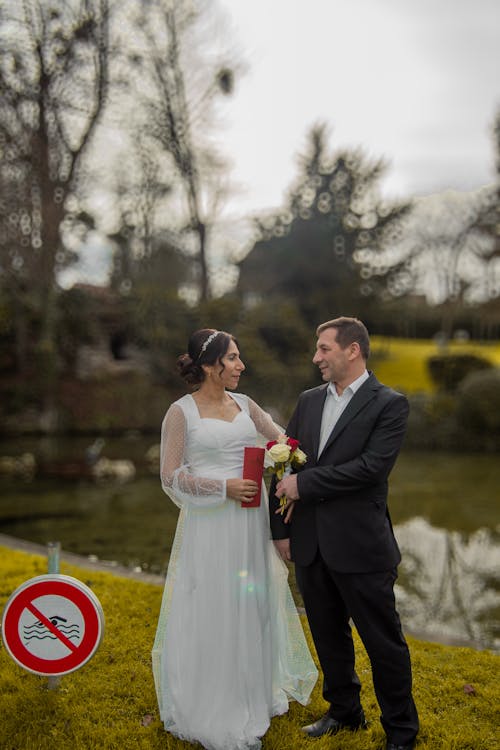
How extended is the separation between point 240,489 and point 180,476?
322mm

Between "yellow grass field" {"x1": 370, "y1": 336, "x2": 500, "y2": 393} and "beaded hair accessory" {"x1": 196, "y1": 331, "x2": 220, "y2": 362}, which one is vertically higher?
"beaded hair accessory" {"x1": 196, "y1": 331, "x2": 220, "y2": 362}

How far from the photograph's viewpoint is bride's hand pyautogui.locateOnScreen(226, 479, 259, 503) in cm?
340

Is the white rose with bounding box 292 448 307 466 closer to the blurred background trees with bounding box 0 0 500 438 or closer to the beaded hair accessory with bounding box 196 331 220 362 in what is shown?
the beaded hair accessory with bounding box 196 331 220 362

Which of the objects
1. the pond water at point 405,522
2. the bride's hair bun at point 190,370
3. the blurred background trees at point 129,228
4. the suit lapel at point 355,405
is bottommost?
the pond water at point 405,522

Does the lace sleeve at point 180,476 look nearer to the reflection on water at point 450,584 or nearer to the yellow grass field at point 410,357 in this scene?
the reflection on water at point 450,584

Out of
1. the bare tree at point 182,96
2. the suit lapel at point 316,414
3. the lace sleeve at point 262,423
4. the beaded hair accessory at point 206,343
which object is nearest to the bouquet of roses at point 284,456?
the suit lapel at point 316,414

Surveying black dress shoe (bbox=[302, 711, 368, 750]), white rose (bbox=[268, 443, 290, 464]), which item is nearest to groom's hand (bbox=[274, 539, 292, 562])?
white rose (bbox=[268, 443, 290, 464])

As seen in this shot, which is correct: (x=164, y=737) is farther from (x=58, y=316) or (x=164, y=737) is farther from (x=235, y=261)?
(x=235, y=261)

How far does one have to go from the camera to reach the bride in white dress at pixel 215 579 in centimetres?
340

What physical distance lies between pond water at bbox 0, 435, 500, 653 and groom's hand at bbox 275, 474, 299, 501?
159 centimetres

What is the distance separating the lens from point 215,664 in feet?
11.2

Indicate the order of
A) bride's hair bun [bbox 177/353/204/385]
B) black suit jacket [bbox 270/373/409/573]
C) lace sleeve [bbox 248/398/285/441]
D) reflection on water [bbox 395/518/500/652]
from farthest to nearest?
reflection on water [bbox 395/518/500/652], lace sleeve [bbox 248/398/285/441], bride's hair bun [bbox 177/353/204/385], black suit jacket [bbox 270/373/409/573]

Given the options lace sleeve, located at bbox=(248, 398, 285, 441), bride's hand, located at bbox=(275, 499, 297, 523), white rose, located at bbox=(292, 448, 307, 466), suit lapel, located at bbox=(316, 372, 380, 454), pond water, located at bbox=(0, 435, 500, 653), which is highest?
suit lapel, located at bbox=(316, 372, 380, 454)

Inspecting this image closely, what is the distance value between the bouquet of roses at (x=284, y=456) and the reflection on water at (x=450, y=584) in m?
2.67
